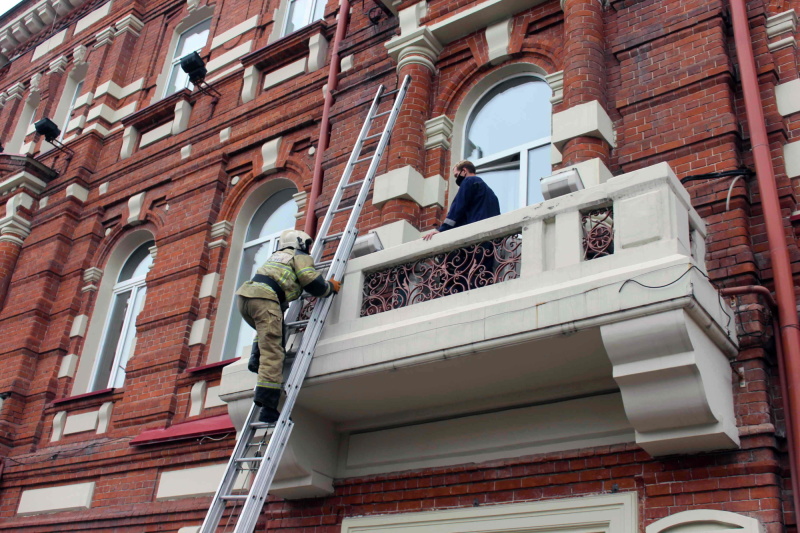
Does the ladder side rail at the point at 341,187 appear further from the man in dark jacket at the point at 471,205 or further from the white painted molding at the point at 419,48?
the man in dark jacket at the point at 471,205

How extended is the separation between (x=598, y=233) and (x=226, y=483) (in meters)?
3.29

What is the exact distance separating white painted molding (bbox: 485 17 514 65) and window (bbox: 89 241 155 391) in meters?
5.89

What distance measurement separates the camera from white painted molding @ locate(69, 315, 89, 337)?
1257 centimetres

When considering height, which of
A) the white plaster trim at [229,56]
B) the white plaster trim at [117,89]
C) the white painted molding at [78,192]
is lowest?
the white painted molding at [78,192]

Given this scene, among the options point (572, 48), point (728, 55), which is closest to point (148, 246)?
point (572, 48)

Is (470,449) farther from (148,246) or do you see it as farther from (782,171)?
(148,246)

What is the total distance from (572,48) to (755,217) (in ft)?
8.44

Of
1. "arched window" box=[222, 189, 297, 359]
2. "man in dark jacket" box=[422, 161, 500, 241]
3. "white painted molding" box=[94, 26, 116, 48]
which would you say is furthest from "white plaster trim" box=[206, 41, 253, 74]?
"man in dark jacket" box=[422, 161, 500, 241]

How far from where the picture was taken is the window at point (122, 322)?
1221 centimetres

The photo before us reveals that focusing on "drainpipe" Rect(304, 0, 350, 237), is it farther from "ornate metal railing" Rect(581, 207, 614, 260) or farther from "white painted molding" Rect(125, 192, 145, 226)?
"ornate metal railing" Rect(581, 207, 614, 260)

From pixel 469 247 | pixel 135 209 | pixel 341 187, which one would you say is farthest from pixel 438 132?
pixel 135 209

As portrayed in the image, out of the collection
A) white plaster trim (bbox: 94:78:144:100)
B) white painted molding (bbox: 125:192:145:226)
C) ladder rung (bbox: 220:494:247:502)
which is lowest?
ladder rung (bbox: 220:494:247:502)

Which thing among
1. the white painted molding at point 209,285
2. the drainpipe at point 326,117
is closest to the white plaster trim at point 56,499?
the white painted molding at point 209,285

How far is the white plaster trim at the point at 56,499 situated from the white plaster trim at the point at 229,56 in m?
6.23
